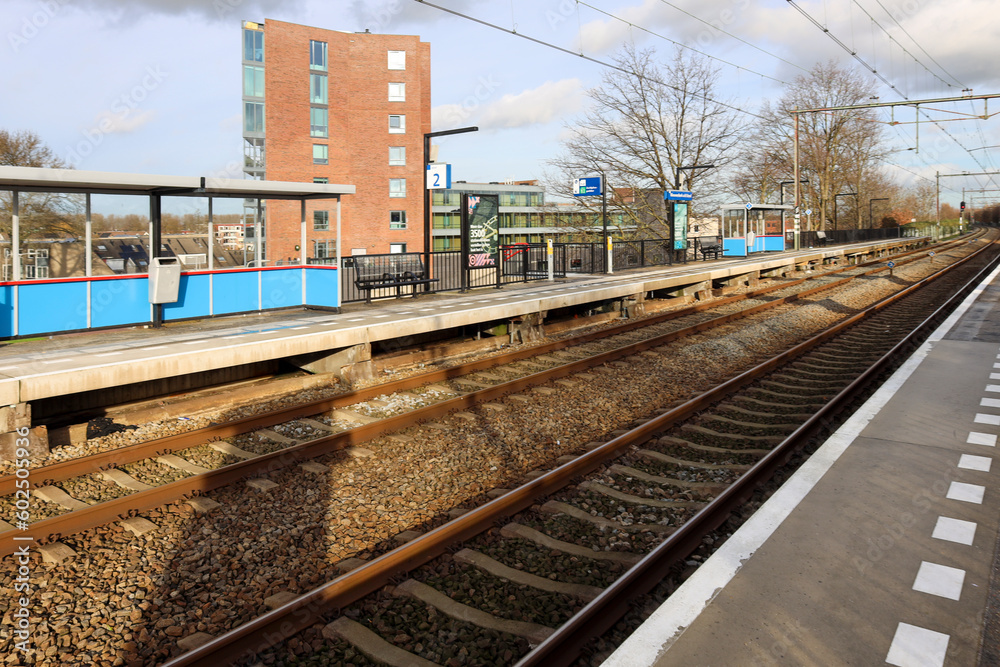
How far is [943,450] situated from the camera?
22.4 feet

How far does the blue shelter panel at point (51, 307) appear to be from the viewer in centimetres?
1083

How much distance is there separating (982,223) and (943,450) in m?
185

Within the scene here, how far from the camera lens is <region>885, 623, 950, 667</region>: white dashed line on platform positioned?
139 inches

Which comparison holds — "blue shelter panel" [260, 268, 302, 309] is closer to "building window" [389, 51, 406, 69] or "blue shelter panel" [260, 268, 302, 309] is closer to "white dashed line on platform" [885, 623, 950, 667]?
"white dashed line on platform" [885, 623, 950, 667]

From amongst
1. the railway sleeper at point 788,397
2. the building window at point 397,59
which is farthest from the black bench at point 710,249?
the building window at point 397,59

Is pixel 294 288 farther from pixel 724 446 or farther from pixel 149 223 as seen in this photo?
pixel 724 446

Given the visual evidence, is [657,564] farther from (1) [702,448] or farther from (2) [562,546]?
(1) [702,448]

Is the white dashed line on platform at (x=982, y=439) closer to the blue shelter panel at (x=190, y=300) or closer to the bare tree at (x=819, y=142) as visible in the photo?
the blue shelter panel at (x=190, y=300)

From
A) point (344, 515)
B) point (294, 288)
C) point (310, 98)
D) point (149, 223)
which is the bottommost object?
point (344, 515)

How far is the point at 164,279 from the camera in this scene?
40.1ft

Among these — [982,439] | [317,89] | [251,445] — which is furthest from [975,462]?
[317,89]

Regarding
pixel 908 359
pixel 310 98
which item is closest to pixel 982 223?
pixel 310 98

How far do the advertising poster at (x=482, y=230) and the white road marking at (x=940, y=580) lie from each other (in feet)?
53.7

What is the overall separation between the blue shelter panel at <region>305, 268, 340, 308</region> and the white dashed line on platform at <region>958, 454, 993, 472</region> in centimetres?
1113
